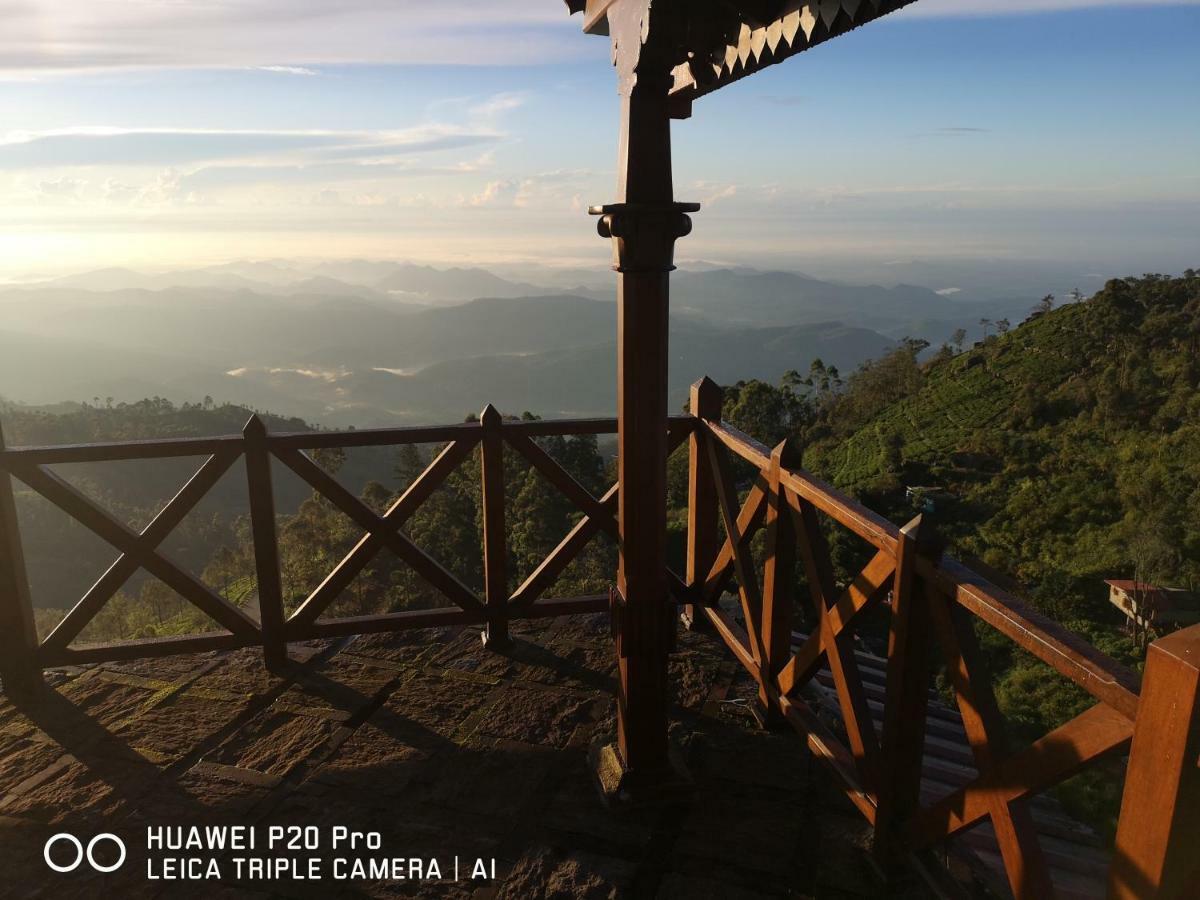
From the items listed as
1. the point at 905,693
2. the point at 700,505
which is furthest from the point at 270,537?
the point at 905,693

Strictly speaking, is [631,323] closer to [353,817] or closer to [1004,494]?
[353,817]

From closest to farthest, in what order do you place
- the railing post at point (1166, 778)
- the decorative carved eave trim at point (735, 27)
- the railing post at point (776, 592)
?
the railing post at point (1166, 778), the decorative carved eave trim at point (735, 27), the railing post at point (776, 592)

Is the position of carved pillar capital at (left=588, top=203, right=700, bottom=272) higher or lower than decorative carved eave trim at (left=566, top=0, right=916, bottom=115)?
lower

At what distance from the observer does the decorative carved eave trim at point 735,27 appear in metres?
2.20

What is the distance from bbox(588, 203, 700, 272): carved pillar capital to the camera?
2.75m

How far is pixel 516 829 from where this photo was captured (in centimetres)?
305

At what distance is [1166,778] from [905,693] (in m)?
0.99

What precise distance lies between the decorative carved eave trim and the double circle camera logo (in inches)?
132

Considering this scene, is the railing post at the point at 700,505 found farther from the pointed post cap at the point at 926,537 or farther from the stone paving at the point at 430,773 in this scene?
the pointed post cap at the point at 926,537

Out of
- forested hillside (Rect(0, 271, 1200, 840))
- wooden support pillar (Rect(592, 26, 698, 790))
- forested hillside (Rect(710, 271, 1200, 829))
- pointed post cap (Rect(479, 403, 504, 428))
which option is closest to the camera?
wooden support pillar (Rect(592, 26, 698, 790))

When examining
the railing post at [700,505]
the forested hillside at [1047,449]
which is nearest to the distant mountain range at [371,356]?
the forested hillside at [1047,449]

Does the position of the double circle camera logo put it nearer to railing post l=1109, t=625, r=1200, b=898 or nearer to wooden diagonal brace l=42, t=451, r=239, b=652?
wooden diagonal brace l=42, t=451, r=239, b=652

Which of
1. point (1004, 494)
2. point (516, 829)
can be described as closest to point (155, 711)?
point (516, 829)

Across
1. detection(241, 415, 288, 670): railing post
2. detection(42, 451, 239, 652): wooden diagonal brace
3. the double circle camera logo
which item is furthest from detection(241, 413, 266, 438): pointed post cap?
the double circle camera logo
